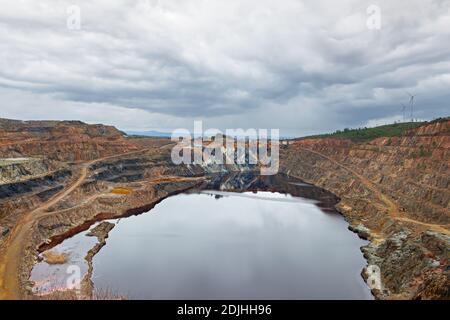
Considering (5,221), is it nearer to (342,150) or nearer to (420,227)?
(420,227)

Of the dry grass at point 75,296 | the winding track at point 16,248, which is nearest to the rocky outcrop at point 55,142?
the winding track at point 16,248

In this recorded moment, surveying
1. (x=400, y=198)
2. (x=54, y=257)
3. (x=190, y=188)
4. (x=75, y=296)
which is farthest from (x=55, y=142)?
(x=400, y=198)

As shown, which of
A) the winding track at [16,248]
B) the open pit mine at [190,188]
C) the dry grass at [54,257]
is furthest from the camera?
the dry grass at [54,257]

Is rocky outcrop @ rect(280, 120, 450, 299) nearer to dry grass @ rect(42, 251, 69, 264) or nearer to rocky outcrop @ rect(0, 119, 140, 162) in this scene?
dry grass @ rect(42, 251, 69, 264)

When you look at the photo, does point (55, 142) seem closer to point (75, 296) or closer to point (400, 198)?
point (75, 296)

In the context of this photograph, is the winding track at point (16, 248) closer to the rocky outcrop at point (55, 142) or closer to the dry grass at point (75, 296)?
the dry grass at point (75, 296)

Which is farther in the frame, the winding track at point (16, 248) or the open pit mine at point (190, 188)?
the open pit mine at point (190, 188)

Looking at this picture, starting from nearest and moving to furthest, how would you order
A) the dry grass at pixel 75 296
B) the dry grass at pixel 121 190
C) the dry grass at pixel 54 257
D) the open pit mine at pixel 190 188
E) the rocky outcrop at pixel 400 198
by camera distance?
1. the dry grass at pixel 75 296
2. the rocky outcrop at pixel 400 198
3. the open pit mine at pixel 190 188
4. the dry grass at pixel 54 257
5. the dry grass at pixel 121 190
